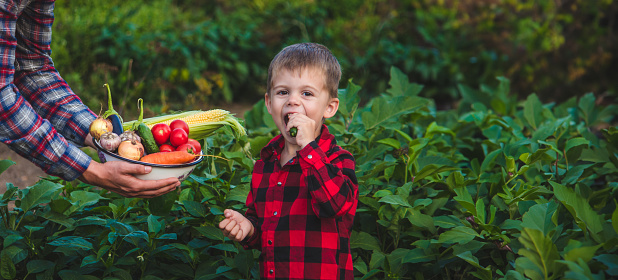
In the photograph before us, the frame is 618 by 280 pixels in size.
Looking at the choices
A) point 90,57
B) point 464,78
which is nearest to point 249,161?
point 90,57

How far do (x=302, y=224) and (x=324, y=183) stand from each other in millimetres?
238

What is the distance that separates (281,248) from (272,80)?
0.62 meters

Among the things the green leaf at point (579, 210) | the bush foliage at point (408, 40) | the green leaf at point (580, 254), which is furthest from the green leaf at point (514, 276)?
the bush foliage at point (408, 40)

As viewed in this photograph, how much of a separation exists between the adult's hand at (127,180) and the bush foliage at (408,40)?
14.6 feet

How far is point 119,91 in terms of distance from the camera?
19.8ft

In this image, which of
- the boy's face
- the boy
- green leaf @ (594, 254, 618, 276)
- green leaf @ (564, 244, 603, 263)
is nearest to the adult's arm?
the boy

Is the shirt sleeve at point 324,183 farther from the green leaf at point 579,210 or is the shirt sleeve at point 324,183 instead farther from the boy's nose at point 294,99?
the green leaf at point 579,210

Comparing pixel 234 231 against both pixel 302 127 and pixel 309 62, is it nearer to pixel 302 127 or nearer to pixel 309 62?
pixel 302 127

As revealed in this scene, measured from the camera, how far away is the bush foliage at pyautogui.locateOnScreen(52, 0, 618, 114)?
7070mm

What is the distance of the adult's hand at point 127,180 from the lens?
2.15 m

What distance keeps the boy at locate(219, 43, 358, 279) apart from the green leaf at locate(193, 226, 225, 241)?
0.28 meters

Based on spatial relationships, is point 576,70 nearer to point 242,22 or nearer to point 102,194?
point 242,22

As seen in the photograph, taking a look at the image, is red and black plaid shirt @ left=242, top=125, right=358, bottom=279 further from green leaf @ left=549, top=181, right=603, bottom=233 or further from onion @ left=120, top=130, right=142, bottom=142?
green leaf @ left=549, top=181, right=603, bottom=233

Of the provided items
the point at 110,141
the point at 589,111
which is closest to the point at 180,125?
the point at 110,141
